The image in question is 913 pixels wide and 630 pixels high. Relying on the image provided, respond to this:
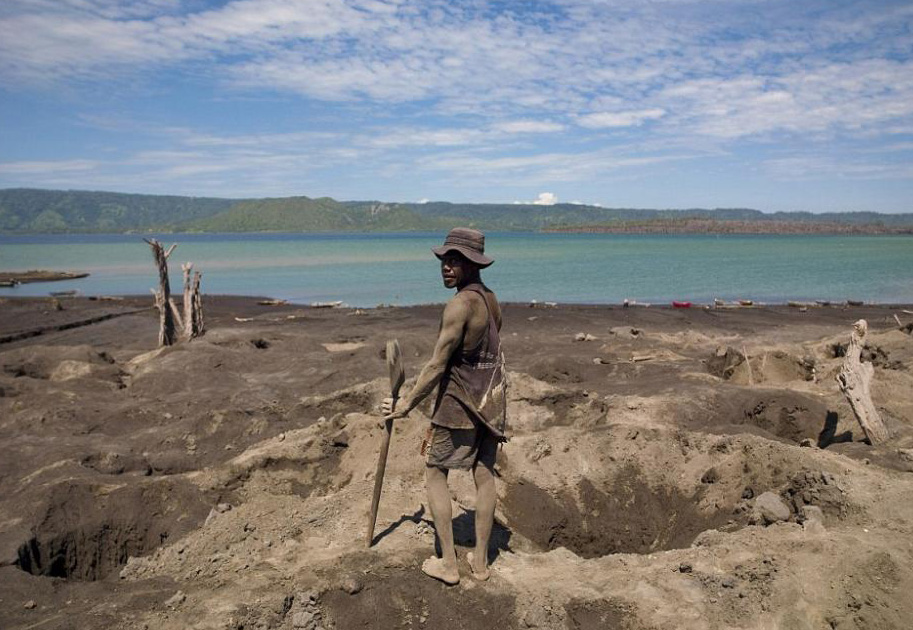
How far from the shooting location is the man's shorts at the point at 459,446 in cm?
492

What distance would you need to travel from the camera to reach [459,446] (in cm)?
493

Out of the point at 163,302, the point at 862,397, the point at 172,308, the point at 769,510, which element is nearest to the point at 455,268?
the point at 769,510

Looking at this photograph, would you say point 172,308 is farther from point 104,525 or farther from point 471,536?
point 471,536

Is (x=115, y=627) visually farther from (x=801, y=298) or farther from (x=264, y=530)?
(x=801, y=298)

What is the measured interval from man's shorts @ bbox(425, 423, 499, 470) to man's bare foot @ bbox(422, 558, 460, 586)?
72 cm

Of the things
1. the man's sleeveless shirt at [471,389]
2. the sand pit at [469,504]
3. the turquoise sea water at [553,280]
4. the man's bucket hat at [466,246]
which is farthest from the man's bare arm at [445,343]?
the turquoise sea water at [553,280]

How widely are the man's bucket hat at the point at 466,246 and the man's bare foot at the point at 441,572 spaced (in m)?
2.27

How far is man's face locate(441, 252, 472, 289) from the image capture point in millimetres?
4926

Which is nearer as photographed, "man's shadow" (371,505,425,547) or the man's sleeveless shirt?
the man's sleeveless shirt

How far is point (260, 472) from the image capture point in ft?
26.2

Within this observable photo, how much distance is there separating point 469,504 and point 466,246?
9.99 ft

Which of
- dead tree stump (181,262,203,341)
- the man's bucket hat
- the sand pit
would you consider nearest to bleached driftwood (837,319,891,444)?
the sand pit

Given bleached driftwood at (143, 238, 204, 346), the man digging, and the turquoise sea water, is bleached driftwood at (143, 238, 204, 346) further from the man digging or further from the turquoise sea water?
the turquoise sea water

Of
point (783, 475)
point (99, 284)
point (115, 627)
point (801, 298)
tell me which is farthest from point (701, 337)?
point (99, 284)
